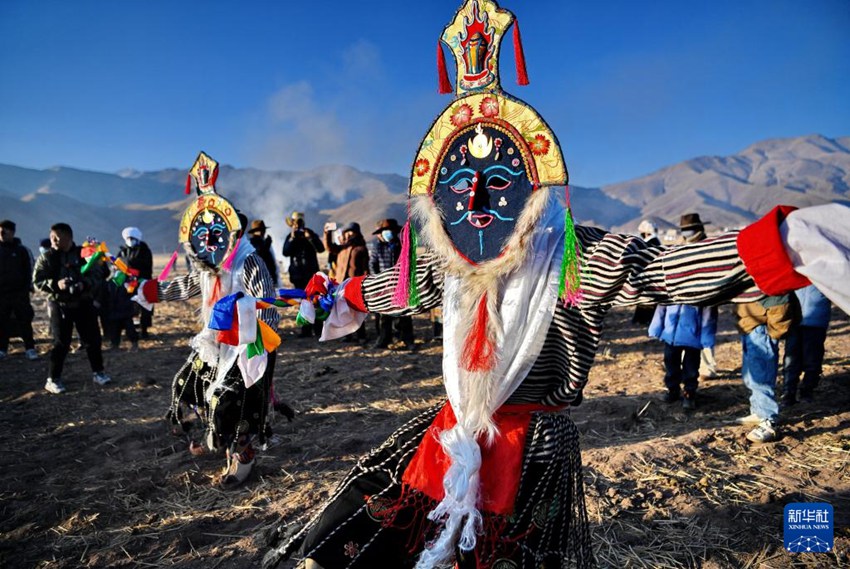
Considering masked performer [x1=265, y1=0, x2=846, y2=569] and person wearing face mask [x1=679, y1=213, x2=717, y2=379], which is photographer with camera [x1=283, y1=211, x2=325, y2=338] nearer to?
person wearing face mask [x1=679, y1=213, x2=717, y2=379]

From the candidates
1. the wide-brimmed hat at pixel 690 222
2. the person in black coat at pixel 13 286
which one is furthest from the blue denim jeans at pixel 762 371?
the person in black coat at pixel 13 286

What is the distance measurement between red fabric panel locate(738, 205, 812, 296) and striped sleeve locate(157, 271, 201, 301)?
439 centimetres

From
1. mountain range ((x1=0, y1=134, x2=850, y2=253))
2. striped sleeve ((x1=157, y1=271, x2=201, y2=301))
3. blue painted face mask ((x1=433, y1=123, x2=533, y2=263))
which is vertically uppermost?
mountain range ((x1=0, y1=134, x2=850, y2=253))

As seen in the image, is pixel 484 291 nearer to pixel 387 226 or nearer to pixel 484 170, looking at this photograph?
pixel 484 170

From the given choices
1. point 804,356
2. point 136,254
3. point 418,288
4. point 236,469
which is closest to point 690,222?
point 804,356

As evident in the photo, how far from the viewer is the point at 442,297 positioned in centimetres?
242

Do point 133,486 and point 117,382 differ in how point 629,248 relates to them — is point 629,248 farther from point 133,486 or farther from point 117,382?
point 117,382

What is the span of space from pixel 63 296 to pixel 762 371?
8.78 m

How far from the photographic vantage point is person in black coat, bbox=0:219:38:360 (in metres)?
8.22

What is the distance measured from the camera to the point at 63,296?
6715 millimetres

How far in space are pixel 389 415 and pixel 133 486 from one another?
9.07 feet

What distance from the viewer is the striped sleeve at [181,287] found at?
4.56 metres

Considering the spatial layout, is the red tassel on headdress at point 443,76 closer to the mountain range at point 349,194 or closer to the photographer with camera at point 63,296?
the photographer with camera at point 63,296

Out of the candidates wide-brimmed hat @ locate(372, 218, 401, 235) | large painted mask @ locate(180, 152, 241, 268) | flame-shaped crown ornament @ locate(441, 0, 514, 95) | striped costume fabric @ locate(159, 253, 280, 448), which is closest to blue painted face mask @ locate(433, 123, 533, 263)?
flame-shaped crown ornament @ locate(441, 0, 514, 95)
